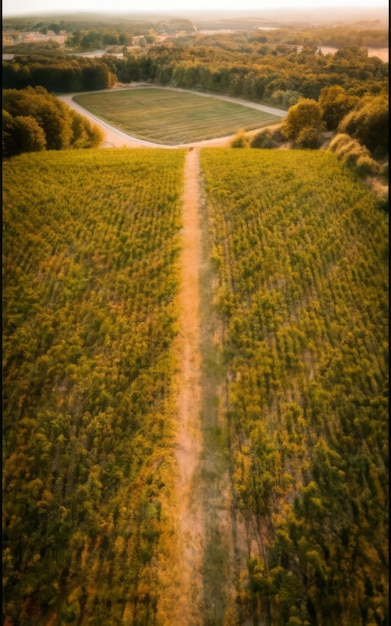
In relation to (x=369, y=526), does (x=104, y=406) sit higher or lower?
higher

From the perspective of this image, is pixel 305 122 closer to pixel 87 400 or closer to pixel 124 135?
pixel 124 135

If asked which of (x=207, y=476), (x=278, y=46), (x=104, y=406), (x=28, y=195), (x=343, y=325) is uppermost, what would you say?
(x=278, y=46)

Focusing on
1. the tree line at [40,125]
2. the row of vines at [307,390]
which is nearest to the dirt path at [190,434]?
the row of vines at [307,390]

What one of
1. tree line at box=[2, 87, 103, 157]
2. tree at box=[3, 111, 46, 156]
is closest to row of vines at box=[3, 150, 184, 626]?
tree at box=[3, 111, 46, 156]

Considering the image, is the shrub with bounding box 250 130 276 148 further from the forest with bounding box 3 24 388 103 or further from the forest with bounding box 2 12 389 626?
the forest with bounding box 3 24 388 103

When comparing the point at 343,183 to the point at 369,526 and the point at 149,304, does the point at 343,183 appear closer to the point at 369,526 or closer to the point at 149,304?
the point at 149,304

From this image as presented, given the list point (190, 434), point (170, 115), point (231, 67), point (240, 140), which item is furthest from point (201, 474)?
point (231, 67)

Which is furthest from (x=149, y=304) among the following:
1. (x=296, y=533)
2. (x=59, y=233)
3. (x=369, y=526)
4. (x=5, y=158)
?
(x=5, y=158)
